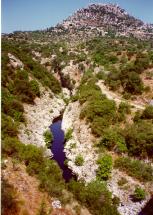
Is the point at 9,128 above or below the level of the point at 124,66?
below

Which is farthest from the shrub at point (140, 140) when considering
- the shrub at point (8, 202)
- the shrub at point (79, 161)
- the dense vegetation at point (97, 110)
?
the shrub at point (8, 202)

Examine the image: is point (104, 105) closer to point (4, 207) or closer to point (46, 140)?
point (46, 140)

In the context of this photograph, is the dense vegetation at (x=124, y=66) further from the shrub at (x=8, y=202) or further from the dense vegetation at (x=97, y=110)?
the shrub at (x=8, y=202)

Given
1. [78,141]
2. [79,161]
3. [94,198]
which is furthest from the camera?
[78,141]

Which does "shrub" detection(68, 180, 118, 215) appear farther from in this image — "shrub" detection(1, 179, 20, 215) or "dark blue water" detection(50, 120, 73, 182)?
"dark blue water" detection(50, 120, 73, 182)

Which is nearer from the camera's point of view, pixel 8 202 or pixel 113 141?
pixel 8 202

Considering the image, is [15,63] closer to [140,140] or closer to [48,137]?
[48,137]

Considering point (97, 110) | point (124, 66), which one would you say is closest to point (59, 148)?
point (97, 110)
